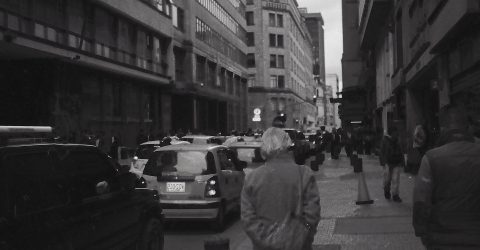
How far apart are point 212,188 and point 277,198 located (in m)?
6.32

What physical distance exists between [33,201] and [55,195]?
35cm

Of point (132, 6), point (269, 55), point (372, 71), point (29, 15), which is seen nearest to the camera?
point (29, 15)

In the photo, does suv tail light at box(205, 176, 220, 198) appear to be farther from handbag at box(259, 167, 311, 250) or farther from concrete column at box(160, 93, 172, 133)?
concrete column at box(160, 93, 172, 133)

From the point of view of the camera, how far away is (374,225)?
33.0 feet

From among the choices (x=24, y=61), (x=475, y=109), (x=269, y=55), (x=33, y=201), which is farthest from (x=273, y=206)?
(x=269, y=55)

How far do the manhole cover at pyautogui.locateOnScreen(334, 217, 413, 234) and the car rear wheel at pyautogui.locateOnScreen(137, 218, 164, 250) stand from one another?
321cm

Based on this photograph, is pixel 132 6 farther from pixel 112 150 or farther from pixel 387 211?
pixel 387 211

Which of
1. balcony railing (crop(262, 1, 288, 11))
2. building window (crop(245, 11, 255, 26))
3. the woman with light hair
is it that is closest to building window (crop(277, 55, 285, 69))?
building window (crop(245, 11, 255, 26))

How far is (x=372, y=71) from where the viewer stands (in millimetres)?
49031

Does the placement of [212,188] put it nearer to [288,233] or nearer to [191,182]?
[191,182]

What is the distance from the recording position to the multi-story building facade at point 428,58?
13.0 meters

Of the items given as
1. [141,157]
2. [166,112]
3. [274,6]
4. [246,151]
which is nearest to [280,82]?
[274,6]

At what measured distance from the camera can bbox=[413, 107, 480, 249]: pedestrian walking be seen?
389cm

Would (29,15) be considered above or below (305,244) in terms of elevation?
above
